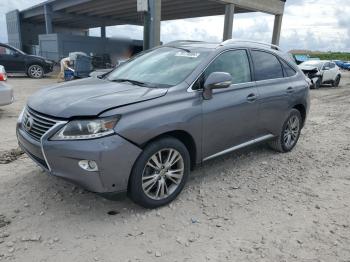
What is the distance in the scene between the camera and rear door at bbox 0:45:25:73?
1592 centimetres

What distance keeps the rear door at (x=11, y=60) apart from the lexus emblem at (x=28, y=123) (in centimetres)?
1420

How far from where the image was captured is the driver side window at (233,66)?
13.1 feet

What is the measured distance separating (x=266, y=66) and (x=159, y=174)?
8.07 ft

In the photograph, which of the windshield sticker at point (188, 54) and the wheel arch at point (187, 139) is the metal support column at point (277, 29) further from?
the wheel arch at point (187, 139)

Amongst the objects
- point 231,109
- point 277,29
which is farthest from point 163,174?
point 277,29

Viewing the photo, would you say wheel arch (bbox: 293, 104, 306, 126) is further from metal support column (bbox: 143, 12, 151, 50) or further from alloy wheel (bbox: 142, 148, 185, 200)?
metal support column (bbox: 143, 12, 151, 50)

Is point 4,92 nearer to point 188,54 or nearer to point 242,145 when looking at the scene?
point 188,54

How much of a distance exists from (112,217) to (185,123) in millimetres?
1211

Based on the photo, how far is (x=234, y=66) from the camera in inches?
173

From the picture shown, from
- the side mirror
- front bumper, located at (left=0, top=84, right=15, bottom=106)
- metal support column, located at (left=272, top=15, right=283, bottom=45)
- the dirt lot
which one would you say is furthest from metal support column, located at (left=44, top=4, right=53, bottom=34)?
the side mirror

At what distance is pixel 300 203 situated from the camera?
3.89 meters

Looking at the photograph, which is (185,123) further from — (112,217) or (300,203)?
(300,203)

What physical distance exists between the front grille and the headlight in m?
0.17

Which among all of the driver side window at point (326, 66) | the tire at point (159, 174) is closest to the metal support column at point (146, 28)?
the tire at point (159, 174)
